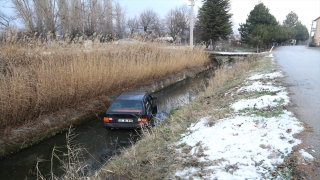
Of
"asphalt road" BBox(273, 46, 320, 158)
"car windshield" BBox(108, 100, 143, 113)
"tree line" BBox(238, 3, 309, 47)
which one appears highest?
"tree line" BBox(238, 3, 309, 47)

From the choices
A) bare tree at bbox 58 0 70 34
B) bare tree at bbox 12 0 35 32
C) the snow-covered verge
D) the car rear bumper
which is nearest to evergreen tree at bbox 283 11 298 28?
bare tree at bbox 58 0 70 34

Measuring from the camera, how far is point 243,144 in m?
4.08

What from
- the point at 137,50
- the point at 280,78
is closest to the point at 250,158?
the point at 280,78

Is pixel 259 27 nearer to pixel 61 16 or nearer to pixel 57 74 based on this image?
pixel 61 16

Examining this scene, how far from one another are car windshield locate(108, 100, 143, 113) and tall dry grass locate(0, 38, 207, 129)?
8.85ft

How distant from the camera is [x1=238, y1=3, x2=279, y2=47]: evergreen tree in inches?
1390

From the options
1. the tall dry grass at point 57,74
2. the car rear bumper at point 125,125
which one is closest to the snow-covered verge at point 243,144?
the car rear bumper at point 125,125

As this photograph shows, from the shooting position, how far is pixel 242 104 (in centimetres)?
653

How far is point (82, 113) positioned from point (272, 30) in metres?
38.0

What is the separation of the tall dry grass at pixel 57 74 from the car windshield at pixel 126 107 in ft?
8.85

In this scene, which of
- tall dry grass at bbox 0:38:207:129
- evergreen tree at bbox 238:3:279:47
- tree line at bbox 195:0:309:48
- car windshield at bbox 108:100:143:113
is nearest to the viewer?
tall dry grass at bbox 0:38:207:129

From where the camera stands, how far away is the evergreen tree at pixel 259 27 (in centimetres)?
3531

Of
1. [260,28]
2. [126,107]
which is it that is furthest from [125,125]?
[260,28]

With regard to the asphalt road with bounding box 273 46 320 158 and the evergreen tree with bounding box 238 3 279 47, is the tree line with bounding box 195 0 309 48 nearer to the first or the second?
the evergreen tree with bounding box 238 3 279 47
